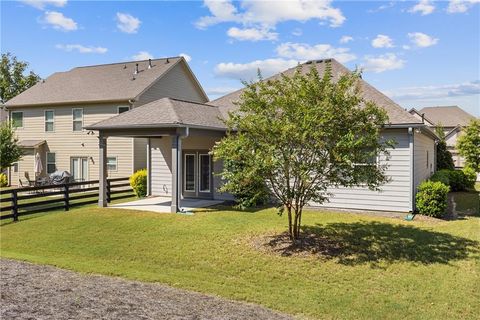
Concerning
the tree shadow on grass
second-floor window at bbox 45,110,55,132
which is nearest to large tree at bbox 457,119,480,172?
the tree shadow on grass

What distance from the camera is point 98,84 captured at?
26.1 meters

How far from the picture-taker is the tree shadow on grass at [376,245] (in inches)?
368

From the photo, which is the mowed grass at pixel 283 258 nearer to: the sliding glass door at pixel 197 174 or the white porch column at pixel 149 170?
the sliding glass door at pixel 197 174

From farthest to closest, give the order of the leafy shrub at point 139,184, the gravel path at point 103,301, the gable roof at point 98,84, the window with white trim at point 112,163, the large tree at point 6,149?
the gable roof at point 98,84
the window with white trim at point 112,163
the leafy shrub at point 139,184
the large tree at point 6,149
the gravel path at point 103,301

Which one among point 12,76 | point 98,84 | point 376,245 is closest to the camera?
point 376,245

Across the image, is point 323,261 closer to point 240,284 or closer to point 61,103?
point 240,284

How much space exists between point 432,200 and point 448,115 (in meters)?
44.4

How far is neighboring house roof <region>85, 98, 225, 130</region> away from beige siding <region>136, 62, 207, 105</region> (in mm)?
6933

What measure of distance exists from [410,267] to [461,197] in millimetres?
14525

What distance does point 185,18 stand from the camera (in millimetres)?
17094

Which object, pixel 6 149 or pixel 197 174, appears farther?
pixel 197 174

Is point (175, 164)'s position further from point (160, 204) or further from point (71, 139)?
point (71, 139)

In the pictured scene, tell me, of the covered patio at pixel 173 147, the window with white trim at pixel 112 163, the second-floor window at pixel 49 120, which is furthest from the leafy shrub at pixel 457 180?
the second-floor window at pixel 49 120

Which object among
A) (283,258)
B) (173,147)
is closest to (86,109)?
(173,147)
